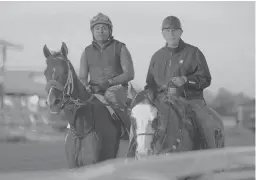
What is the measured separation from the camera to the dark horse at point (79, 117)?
8.43ft

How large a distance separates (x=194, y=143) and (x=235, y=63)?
881 millimetres

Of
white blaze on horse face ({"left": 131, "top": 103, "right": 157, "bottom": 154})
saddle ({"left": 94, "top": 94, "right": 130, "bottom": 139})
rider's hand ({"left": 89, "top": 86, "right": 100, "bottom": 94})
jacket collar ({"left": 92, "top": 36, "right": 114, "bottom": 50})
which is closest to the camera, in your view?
white blaze on horse face ({"left": 131, "top": 103, "right": 157, "bottom": 154})

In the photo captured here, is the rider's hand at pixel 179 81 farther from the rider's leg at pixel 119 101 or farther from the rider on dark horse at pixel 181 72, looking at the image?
the rider's leg at pixel 119 101

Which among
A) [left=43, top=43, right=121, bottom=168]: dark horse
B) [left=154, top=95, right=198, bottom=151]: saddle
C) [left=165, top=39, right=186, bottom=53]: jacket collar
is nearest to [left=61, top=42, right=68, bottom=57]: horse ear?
[left=43, top=43, right=121, bottom=168]: dark horse

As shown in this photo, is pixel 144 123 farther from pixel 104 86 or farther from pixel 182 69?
pixel 182 69

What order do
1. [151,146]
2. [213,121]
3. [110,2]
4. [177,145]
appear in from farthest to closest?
[110,2] → [213,121] → [177,145] → [151,146]

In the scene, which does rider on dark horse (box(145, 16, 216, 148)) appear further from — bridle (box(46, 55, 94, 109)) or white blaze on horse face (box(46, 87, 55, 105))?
white blaze on horse face (box(46, 87, 55, 105))

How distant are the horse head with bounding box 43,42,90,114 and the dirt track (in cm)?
51

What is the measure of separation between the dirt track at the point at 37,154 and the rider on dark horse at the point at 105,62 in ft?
1.69

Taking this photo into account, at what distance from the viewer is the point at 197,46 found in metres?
3.25

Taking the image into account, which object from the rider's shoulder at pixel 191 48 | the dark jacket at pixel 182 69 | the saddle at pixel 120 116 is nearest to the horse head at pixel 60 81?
the saddle at pixel 120 116

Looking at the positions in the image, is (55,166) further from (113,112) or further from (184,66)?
(184,66)

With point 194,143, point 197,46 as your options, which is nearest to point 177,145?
point 194,143

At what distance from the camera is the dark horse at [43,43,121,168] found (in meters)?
2.57
